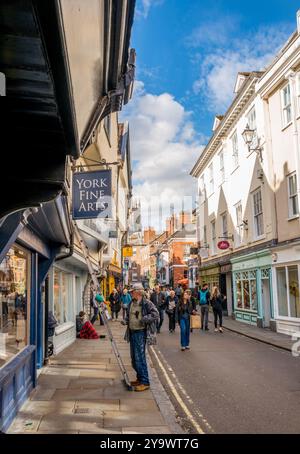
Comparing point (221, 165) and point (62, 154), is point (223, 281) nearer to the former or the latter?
point (221, 165)

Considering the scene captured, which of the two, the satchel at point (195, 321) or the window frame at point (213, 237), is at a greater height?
the window frame at point (213, 237)

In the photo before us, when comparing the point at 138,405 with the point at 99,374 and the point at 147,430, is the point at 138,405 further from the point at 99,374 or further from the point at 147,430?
the point at 99,374

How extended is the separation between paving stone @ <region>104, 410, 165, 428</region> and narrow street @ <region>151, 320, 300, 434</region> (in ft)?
1.37

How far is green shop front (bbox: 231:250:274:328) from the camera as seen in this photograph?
1859cm

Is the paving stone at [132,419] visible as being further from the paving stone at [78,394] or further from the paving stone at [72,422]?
the paving stone at [78,394]

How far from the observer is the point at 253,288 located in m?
20.2

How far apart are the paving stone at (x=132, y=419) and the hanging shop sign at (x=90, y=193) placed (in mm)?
5080

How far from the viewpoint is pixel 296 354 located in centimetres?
1178

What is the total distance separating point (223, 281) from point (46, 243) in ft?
61.3

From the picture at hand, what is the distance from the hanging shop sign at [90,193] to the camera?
1023cm

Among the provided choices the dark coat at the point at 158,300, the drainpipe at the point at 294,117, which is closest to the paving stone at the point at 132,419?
the drainpipe at the point at 294,117

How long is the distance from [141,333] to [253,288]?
1336cm

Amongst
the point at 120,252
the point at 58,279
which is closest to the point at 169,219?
the point at 120,252

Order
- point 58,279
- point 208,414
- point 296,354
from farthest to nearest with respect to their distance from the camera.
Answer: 1. point 58,279
2. point 296,354
3. point 208,414
